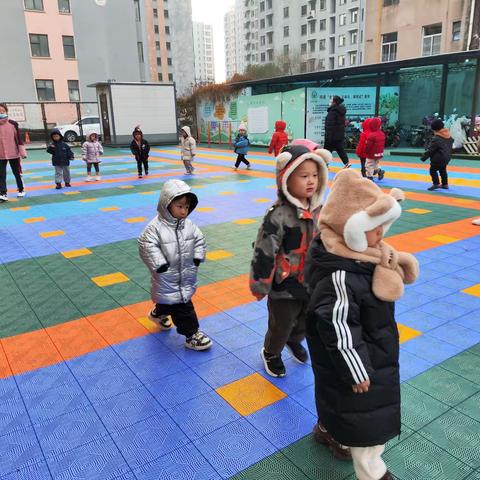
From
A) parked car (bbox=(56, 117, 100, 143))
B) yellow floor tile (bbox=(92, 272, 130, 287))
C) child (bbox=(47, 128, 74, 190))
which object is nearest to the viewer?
yellow floor tile (bbox=(92, 272, 130, 287))

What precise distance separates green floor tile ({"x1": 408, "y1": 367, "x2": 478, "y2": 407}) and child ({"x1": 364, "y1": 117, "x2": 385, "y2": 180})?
28.0 feet

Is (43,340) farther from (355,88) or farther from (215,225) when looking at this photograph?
(355,88)

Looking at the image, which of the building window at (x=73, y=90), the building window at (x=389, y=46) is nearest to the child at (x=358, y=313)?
the building window at (x=389, y=46)

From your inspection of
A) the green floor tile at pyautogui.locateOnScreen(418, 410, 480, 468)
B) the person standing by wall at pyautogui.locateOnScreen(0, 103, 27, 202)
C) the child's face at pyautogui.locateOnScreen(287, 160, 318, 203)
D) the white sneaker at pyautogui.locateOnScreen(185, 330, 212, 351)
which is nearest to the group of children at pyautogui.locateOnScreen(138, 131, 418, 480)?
the green floor tile at pyautogui.locateOnScreen(418, 410, 480, 468)

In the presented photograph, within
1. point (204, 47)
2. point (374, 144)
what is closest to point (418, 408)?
point (374, 144)

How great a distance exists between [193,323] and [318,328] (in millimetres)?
1898

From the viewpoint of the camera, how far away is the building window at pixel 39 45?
1396 inches

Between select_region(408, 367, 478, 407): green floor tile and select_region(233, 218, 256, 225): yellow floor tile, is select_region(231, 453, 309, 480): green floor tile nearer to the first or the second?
select_region(408, 367, 478, 407): green floor tile

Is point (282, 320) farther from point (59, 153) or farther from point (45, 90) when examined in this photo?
point (45, 90)

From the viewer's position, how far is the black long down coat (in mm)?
1990

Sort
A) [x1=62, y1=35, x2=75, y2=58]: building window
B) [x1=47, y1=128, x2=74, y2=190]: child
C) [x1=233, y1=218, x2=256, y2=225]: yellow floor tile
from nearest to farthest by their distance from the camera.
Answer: [x1=233, y1=218, x2=256, y2=225]: yellow floor tile
[x1=47, y1=128, x2=74, y2=190]: child
[x1=62, y1=35, x2=75, y2=58]: building window

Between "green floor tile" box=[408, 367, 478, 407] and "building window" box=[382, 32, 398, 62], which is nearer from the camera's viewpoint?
"green floor tile" box=[408, 367, 478, 407]

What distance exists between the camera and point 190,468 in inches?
100

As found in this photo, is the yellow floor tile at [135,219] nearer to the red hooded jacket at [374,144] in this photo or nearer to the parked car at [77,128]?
the red hooded jacket at [374,144]
